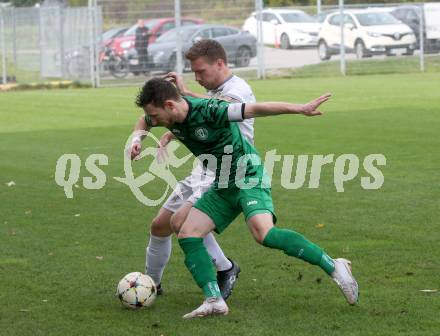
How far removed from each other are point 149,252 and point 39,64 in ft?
95.4

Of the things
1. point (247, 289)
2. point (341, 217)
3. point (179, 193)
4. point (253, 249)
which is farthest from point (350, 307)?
point (341, 217)

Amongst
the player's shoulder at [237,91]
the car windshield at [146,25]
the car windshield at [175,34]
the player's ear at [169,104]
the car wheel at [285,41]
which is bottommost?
the player's ear at [169,104]

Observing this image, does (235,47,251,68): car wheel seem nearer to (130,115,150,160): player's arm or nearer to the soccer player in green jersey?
(130,115,150,160): player's arm

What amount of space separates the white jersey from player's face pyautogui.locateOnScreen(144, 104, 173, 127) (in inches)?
18.1

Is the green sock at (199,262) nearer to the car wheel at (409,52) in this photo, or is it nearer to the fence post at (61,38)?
the fence post at (61,38)

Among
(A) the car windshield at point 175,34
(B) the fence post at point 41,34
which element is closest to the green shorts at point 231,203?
(A) the car windshield at point 175,34

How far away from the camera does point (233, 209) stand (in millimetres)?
7090

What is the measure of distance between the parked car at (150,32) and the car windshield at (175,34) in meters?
0.24

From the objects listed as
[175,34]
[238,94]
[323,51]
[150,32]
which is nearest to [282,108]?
[238,94]

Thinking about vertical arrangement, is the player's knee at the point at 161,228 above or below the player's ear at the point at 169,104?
below

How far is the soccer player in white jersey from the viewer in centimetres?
726

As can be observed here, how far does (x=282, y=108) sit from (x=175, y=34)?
27417 millimetres

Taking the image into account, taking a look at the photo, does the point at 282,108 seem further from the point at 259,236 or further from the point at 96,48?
the point at 96,48

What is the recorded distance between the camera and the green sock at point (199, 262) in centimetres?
691
